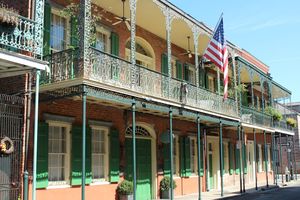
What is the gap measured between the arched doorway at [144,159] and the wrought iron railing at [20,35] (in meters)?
6.60

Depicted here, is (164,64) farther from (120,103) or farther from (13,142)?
(13,142)

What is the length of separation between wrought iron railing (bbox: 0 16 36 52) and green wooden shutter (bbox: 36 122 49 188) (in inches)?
102

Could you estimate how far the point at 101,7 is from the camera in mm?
15359

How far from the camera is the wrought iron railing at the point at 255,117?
22403mm

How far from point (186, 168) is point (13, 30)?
1186cm

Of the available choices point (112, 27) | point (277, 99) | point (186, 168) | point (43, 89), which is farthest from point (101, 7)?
point (277, 99)

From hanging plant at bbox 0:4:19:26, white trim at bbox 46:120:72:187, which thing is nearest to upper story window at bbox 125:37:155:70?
white trim at bbox 46:120:72:187

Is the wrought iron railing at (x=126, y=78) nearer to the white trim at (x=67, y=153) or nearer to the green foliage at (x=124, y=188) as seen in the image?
the white trim at (x=67, y=153)

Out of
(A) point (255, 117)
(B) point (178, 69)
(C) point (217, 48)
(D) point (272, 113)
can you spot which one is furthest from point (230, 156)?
(C) point (217, 48)

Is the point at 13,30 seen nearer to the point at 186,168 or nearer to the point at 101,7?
the point at 101,7

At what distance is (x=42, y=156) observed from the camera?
12.2 m

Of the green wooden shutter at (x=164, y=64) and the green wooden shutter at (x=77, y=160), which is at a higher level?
the green wooden shutter at (x=164, y=64)

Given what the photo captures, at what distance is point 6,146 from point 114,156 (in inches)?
205

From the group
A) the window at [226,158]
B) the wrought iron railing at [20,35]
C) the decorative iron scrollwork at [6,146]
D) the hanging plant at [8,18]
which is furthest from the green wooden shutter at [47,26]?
the window at [226,158]
